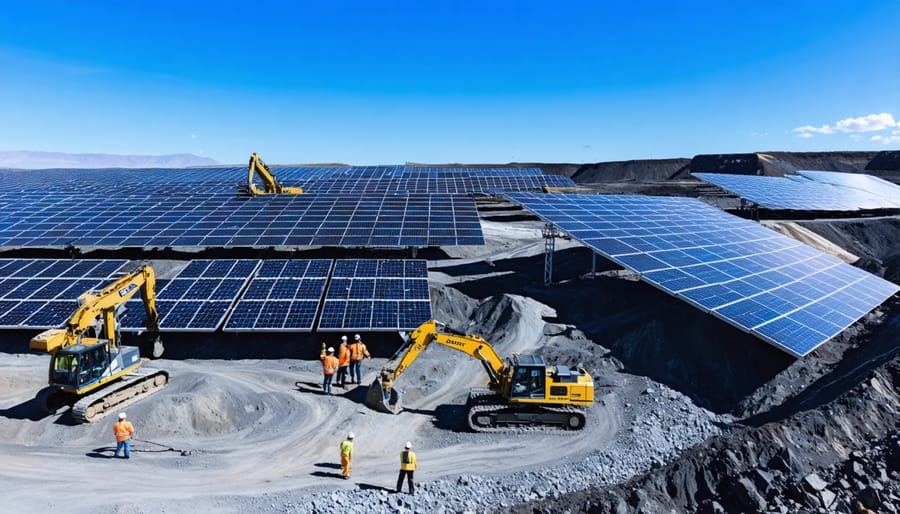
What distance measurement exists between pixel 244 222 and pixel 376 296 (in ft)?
49.9

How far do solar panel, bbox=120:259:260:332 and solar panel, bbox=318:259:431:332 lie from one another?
4622mm

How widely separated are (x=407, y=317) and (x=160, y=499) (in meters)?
11.8

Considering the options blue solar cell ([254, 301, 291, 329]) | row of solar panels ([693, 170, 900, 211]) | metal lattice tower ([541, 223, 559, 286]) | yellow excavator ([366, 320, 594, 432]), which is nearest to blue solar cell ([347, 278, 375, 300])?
blue solar cell ([254, 301, 291, 329])

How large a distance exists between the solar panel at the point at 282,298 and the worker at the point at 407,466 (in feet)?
32.6

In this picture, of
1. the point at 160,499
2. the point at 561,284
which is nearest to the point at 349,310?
the point at 160,499

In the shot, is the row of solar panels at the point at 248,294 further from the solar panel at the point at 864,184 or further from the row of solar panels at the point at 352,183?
the solar panel at the point at 864,184

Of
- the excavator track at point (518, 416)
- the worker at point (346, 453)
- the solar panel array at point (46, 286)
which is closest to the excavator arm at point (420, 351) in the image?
the excavator track at point (518, 416)

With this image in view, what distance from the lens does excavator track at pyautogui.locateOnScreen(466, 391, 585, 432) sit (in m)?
16.2

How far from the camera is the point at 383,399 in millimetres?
17250

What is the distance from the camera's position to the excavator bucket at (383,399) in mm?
17281

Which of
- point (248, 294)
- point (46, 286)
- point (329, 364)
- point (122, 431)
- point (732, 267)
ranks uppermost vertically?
point (732, 267)

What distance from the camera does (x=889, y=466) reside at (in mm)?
13141

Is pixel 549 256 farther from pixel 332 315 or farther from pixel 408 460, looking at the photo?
pixel 408 460

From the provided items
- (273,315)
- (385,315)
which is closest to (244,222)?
(273,315)
